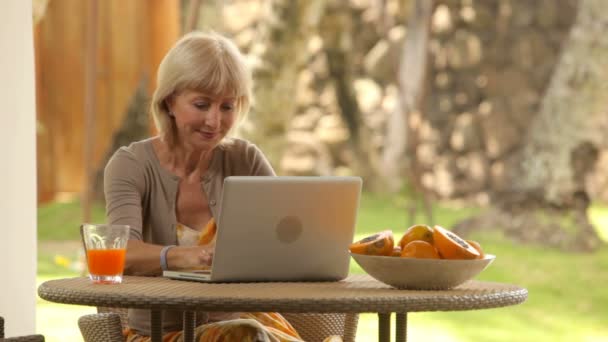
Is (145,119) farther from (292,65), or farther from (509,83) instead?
(509,83)

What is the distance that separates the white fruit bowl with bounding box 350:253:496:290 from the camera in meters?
1.49

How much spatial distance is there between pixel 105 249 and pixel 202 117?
395mm

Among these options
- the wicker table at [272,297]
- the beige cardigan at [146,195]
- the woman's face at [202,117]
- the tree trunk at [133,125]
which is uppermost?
the tree trunk at [133,125]

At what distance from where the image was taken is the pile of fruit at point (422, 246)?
4.94 ft

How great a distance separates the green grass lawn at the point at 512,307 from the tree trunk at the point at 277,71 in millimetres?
831

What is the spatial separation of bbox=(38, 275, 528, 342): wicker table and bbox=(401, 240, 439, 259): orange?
0.05m

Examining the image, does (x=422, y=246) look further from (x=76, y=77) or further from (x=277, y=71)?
(x=76, y=77)

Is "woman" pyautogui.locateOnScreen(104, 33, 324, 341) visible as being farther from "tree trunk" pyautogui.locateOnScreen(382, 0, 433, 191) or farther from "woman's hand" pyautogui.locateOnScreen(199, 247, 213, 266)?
"tree trunk" pyautogui.locateOnScreen(382, 0, 433, 191)

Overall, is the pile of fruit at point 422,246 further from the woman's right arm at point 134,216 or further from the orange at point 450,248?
the woman's right arm at point 134,216

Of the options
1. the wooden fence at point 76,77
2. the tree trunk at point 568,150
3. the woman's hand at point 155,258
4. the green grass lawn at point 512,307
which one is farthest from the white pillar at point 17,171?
the tree trunk at point 568,150

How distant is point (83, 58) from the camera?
6082 millimetres

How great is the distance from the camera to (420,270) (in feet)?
4.89

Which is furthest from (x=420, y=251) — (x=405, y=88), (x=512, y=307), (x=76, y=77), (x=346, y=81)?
(x=346, y=81)

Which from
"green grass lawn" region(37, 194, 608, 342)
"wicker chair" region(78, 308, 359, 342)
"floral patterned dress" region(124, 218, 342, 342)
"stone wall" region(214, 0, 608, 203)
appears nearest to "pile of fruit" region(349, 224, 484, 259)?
"floral patterned dress" region(124, 218, 342, 342)
